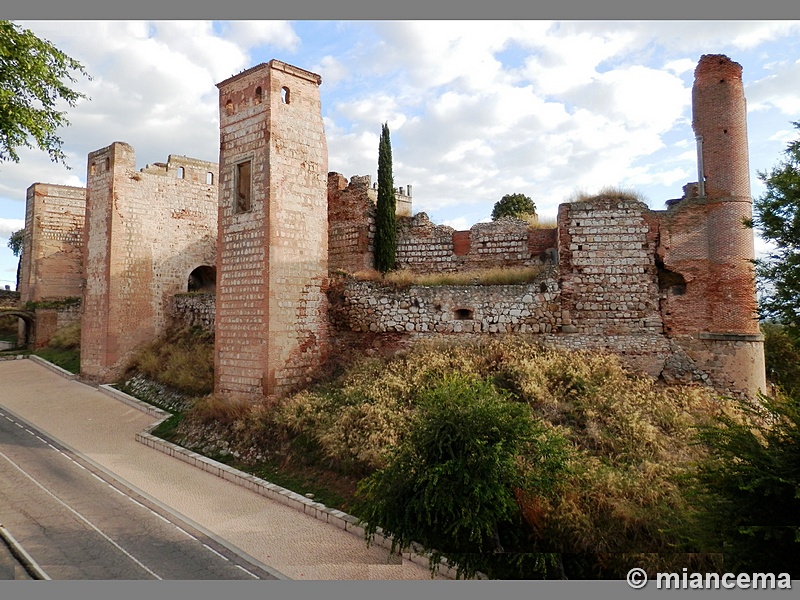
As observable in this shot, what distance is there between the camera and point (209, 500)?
342 inches

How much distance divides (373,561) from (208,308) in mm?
12448

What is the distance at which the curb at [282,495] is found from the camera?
6.72 m

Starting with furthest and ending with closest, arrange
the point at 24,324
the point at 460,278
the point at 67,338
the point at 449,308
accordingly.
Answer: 1. the point at 24,324
2. the point at 67,338
3. the point at 460,278
4. the point at 449,308

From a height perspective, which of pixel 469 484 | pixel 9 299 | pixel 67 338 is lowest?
pixel 469 484

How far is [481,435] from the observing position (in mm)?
6461

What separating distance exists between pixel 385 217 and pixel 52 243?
60.0 ft

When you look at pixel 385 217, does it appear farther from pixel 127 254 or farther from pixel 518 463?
pixel 518 463

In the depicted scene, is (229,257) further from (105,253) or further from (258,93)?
(105,253)

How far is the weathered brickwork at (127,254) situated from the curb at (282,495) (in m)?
5.89

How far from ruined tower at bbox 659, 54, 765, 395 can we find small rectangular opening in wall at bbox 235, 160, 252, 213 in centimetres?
956

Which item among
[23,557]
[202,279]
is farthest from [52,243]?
[23,557]

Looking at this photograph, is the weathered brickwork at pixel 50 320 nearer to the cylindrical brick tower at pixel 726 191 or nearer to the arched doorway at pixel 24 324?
the arched doorway at pixel 24 324

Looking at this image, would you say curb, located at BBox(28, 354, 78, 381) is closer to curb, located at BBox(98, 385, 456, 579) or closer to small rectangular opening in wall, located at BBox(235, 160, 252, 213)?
curb, located at BBox(98, 385, 456, 579)

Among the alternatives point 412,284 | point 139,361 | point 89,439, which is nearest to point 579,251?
point 412,284
